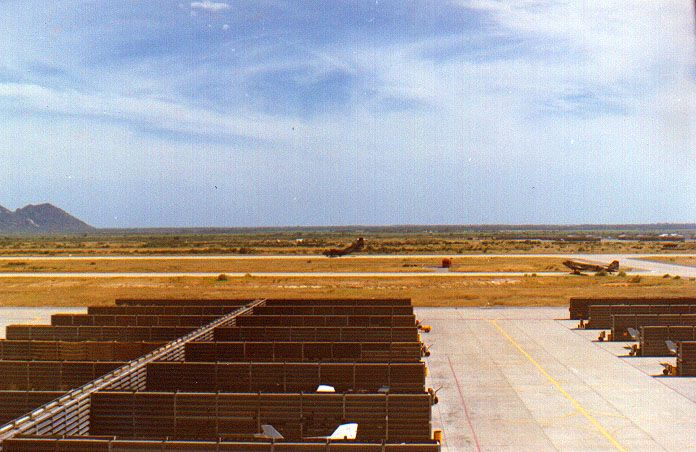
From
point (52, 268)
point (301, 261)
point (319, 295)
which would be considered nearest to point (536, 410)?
point (319, 295)

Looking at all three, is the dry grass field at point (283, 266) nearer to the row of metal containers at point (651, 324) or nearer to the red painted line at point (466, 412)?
the row of metal containers at point (651, 324)

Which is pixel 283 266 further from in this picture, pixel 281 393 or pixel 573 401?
pixel 281 393

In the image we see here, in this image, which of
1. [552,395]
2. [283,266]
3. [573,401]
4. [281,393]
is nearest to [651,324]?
[552,395]

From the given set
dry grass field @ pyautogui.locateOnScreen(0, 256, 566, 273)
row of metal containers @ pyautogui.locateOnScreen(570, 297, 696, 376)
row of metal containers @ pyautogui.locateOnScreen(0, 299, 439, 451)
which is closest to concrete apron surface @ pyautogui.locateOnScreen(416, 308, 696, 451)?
row of metal containers @ pyautogui.locateOnScreen(570, 297, 696, 376)

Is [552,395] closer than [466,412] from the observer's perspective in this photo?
No

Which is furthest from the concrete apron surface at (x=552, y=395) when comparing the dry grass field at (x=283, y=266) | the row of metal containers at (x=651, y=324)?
the dry grass field at (x=283, y=266)

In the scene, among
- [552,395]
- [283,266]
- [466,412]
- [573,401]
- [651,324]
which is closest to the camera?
[466,412]

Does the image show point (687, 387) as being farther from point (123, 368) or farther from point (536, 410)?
point (123, 368)
